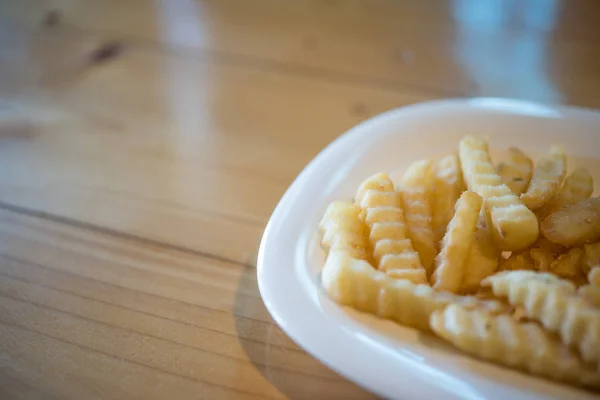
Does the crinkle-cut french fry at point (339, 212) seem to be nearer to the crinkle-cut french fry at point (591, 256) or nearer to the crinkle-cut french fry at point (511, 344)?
the crinkle-cut french fry at point (511, 344)

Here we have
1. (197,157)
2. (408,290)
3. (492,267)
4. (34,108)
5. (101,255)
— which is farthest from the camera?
(34,108)

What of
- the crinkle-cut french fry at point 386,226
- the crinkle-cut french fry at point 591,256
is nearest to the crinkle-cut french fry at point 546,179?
the crinkle-cut french fry at point 591,256

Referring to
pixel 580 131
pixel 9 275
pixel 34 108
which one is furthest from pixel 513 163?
pixel 34 108

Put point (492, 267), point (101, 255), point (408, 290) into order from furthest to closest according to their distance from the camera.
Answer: point (101, 255)
point (492, 267)
point (408, 290)

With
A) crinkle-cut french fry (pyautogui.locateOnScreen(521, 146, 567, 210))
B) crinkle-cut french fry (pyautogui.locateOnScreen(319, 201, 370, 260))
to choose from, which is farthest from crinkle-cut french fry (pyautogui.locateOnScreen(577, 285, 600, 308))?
crinkle-cut french fry (pyautogui.locateOnScreen(319, 201, 370, 260))

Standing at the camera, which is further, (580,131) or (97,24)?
(97,24)

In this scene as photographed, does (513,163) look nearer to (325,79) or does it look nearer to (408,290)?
(408,290)
